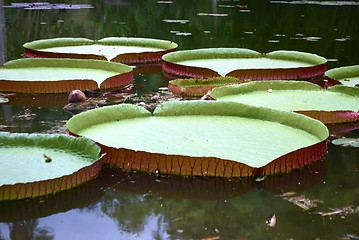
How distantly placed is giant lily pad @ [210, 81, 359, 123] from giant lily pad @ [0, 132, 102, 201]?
1.41 m

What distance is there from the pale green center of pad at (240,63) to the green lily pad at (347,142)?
195cm

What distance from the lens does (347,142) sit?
3082mm

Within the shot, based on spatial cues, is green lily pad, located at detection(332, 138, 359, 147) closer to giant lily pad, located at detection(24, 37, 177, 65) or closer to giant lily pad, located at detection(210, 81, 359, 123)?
giant lily pad, located at detection(210, 81, 359, 123)

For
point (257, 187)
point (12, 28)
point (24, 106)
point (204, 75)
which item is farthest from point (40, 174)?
point (12, 28)

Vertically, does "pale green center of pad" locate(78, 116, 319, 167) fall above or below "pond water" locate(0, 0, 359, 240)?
above

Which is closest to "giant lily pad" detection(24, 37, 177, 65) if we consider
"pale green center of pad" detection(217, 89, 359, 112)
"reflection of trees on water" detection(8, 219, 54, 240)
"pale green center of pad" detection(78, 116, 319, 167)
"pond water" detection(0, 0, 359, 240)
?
"pond water" detection(0, 0, 359, 240)

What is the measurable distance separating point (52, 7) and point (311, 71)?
9186 millimetres

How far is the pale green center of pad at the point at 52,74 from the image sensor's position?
4329 millimetres

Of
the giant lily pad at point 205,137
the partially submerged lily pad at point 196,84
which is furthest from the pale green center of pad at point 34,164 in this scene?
→ the partially submerged lily pad at point 196,84

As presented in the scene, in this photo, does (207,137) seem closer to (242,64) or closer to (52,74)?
(52,74)

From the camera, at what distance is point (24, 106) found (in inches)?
146

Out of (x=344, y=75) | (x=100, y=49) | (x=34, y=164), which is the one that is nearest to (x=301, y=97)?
(x=344, y=75)

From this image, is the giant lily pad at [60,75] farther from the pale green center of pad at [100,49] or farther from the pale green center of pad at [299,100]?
the pale green center of pad at [299,100]

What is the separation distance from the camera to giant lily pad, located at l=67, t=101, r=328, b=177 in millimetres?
2428
